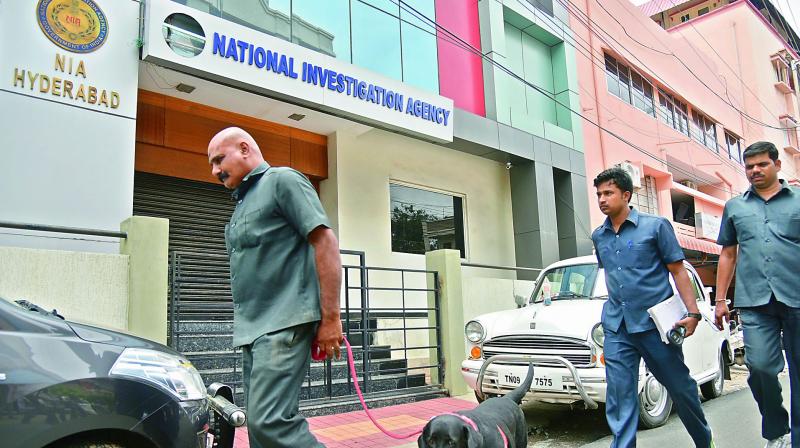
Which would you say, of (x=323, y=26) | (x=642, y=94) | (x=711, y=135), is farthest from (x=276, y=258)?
(x=711, y=135)

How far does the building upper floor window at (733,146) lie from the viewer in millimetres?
26250

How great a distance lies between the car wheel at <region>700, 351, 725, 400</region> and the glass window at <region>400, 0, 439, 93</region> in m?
6.46

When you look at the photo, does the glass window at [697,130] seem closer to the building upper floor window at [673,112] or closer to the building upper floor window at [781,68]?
the building upper floor window at [673,112]

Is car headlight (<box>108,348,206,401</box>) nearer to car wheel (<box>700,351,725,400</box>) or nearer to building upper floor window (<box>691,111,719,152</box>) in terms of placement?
car wheel (<box>700,351,725,400</box>)

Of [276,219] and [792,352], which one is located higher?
[276,219]

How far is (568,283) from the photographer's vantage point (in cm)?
692

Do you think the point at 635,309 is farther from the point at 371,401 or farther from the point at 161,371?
the point at 371,401

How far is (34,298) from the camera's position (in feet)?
17.5

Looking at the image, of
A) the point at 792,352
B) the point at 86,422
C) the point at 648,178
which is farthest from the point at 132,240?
the point at 648,178

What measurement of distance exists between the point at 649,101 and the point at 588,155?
231 inches

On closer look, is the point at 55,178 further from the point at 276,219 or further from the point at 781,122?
the point at 781,122

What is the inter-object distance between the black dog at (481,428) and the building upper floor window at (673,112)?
18632mm

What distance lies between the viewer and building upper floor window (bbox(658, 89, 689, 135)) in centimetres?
2061

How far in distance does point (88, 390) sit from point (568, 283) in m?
5.41
